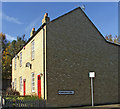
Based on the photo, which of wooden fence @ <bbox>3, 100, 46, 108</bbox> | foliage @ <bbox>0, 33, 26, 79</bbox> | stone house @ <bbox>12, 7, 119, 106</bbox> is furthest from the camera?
foliage @ <bbox>0, 33, 26, 79</bbox>

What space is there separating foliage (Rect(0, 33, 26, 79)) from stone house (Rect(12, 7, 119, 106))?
17.7 m

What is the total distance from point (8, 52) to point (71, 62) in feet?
81.1

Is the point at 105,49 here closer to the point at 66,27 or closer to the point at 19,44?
the point at 66,27

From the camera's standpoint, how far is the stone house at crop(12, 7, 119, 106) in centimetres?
1481

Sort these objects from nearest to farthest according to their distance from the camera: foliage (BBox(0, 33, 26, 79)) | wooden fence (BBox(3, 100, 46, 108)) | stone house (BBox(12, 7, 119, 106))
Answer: wooden fence (BBox(3, 100, 46, 108))
stone house (BBox(12, 7, 119, 106))
foliage (BBox(0, 33, 26, 79))

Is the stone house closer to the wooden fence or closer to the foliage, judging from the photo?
the wooden fence

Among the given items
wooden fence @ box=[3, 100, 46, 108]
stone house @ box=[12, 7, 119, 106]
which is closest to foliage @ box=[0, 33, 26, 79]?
stone house @ box=[12, 7, 119, 106]

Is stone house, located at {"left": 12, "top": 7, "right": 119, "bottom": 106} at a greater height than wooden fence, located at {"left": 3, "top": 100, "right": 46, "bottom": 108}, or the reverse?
stone house, located at {"left": 12, "top": 7, "right": 119, "bottom": 106}

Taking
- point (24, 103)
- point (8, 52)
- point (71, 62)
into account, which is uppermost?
point (8, 52)

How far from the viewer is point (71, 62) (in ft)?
51.9

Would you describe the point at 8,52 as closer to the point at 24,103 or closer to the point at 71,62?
the point at 71,62

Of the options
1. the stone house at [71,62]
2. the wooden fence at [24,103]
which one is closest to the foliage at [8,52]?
the stone house at [71,62]

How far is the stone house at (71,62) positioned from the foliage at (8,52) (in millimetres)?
17711

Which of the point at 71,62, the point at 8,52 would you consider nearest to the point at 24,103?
the point at 71,62
